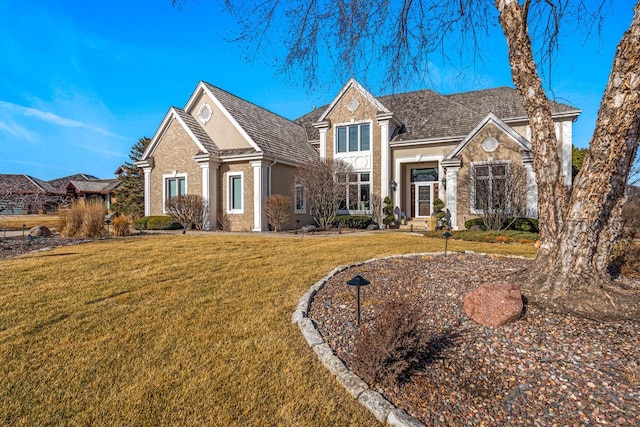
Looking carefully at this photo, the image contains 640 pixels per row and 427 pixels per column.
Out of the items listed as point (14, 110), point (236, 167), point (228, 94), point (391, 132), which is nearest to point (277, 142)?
point (236, 167)

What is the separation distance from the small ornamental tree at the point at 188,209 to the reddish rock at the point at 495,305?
14.6m

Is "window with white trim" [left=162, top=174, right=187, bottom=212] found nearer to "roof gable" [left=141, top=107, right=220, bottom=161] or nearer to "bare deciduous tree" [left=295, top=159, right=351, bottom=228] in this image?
→ "roof gable" [left=141, top=107, right=220, bottom=161]

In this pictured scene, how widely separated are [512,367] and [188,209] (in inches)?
609

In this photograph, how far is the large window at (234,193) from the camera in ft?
53.7

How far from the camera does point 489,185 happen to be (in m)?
13.4

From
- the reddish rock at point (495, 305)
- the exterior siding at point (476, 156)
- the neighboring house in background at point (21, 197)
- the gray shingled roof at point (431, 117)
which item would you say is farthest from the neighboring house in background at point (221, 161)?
the reddish rock at point (495, 305)

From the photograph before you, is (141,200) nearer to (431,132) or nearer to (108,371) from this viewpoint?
(431,132)

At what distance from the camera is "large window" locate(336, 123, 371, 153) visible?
59.1ft

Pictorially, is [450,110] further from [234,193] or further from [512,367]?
[512,367]

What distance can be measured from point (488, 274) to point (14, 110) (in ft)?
63.2

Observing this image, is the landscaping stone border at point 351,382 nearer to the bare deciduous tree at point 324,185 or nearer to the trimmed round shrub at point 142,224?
the bare deciduous tree at point 324,185

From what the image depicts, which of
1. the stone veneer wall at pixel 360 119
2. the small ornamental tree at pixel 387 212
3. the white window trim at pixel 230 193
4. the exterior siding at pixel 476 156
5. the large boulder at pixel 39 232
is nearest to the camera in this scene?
the large boulder at pixel 39 232

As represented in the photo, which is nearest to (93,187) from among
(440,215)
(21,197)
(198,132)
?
(198,132)

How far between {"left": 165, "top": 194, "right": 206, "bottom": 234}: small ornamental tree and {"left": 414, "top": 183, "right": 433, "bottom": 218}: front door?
38.5 feet
